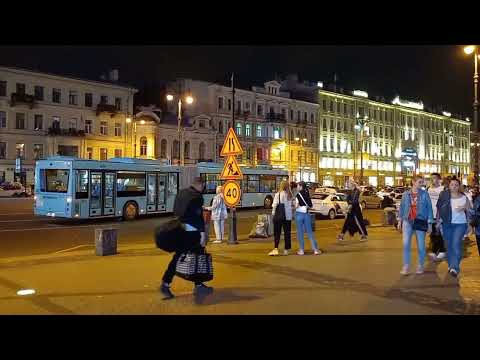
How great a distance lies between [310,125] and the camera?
8631 centimetres

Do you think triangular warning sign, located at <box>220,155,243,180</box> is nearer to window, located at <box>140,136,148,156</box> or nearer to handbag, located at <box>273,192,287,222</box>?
handbag, located at <box>273,192,287,222</box>

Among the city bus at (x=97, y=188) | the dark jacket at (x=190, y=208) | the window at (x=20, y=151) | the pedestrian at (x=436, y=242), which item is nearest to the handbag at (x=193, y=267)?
the dark jacket at (x=190, y=208)

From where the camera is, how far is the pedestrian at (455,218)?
949cm

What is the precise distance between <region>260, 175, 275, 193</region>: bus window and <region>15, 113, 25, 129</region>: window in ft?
108

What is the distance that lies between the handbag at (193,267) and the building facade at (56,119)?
2005 inches

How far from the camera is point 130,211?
964 inches

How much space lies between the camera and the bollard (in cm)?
1223

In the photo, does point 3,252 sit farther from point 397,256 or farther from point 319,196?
point 319,196

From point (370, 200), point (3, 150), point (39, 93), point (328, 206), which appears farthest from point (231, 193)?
point (39, 93)

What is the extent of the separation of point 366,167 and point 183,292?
8848cm

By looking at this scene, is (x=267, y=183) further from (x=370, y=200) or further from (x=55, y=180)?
(x=55, y=180)

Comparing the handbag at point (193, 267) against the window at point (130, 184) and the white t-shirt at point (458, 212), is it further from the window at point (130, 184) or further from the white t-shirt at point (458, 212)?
the window at point (130, 184)
